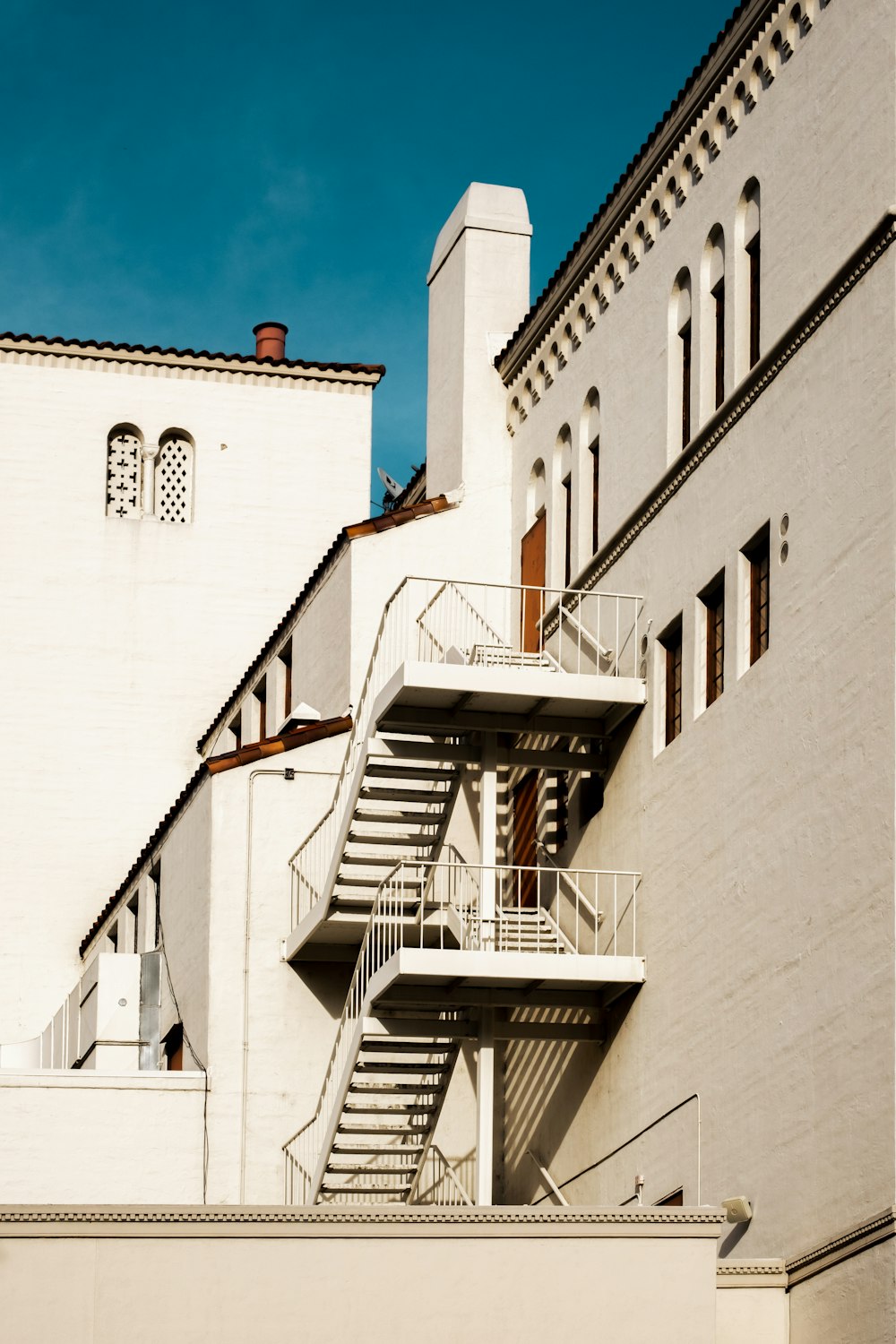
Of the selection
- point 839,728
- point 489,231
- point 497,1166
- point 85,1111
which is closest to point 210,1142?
point 85,1111

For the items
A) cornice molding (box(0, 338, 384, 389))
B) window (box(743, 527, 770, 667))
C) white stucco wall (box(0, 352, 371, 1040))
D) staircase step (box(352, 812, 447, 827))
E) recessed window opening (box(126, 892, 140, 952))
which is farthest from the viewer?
cornice molding (box(0, 338, 384, 389))

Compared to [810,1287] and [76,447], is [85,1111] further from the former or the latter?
[76,447]

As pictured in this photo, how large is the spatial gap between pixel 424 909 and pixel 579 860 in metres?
1.97

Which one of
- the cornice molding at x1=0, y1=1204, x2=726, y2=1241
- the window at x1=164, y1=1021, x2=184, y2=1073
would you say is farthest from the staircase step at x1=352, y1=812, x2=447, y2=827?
the cornice molding at x1=0, y1=1204, x2=726, y2=1241

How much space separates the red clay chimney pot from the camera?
128ft

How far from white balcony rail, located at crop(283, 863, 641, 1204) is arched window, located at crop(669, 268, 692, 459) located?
14.5 feet

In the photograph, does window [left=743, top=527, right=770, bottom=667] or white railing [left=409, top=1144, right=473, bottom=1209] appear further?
white railing [left=409, top=1144, right=473, bottom=1209]

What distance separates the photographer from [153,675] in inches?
1433

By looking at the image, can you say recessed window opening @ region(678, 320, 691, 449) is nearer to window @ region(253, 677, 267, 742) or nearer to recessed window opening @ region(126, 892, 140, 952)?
window @ region(253, 677, 267, 742)

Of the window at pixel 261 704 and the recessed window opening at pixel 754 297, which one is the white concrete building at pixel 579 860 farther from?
the window at pixel 261 704

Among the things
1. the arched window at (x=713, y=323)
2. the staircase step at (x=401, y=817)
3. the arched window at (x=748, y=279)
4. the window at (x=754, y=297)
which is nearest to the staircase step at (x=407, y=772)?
the staircase step at (x=401, y=817)

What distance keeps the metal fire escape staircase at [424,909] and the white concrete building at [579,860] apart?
74mm

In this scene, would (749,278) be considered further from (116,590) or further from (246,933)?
(116,590)

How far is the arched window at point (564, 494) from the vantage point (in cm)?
2812
